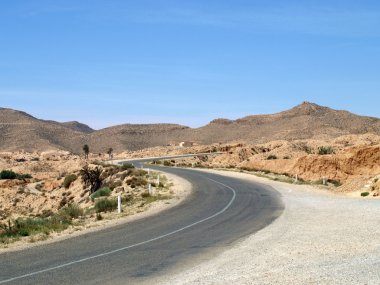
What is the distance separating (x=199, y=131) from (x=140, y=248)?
16347 cm

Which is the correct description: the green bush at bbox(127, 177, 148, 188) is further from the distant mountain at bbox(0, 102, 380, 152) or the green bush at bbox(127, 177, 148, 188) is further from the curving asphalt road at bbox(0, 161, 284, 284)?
the distant mountain at bbox(0, 102, 380, 152)

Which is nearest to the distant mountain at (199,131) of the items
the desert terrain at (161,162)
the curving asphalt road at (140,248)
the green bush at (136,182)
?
the desert terrain at (161,162)

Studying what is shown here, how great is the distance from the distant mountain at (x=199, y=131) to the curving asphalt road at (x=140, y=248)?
110269 millimetres

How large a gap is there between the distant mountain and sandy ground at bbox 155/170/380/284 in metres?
112

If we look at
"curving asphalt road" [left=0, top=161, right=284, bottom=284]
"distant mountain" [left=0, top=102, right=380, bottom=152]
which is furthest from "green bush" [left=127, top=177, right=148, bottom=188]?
"distant mountain" [left=0, top=102, right=380, bottom=152]

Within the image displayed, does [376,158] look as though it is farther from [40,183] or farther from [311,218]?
[40,183]

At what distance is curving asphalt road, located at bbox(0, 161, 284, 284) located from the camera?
37.6 feet

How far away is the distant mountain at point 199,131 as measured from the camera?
143500 mm

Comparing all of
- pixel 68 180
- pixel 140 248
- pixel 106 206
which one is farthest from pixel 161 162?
pixel 140 248

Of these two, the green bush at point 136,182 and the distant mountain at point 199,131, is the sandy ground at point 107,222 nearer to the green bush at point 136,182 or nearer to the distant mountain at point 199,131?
the green bush at point 136,182

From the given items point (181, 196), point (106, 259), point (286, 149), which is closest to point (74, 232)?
point (106, 259)

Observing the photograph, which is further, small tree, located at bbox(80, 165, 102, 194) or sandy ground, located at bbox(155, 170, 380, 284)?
small tree, located at bbox(80, 165, 102, 194)

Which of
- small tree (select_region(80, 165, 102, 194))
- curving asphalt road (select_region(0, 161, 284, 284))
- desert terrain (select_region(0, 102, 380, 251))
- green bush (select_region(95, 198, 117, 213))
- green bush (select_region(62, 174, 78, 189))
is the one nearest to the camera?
curving asphalt road (select_region(0, 161, 284, 284))

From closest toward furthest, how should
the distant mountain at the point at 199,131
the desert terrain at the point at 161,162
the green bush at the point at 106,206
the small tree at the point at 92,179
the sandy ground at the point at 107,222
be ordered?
1. the sandy ground at the point at 107,222
2. the green bush at the point at 106,206
3. the desert terrain at the point at 161,162
4. the small tree at the point at 92,179
5. the distant mountain at the point at 199,131
